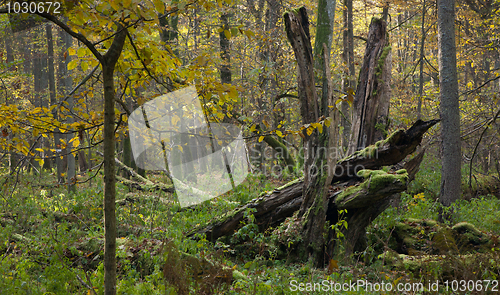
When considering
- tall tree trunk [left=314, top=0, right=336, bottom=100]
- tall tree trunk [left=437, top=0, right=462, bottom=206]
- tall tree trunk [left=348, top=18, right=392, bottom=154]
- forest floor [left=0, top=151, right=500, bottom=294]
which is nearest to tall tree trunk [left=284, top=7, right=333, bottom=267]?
forest floor [left=0, top=151, right=500, bottom=294]

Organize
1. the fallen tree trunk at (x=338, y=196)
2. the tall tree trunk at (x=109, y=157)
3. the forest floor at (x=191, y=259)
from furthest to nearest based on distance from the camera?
the fallen tree trunk at (x=338, y=196) < the forest floor at (x=191, y=259) < the tall tree trunk at (x=109, y=157)

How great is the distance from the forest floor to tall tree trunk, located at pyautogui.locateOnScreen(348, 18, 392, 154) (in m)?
1.79

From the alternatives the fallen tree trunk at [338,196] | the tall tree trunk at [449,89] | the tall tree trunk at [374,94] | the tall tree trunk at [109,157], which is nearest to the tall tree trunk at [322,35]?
the tall tree trunk at [374,94]

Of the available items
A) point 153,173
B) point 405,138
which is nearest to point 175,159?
point 153,173

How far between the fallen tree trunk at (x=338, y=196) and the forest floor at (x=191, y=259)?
0.95ft

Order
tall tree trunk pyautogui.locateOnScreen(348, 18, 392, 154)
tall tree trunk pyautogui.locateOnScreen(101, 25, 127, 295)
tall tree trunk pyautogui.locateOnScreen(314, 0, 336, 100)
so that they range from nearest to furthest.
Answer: tall tree trunk pyautogui.locateOnScreen(101, 25, 127, 295) < tall tree trunk pyautogui.locateOnScreen(314, 0, 336, 100) < tall tree trunk pyautogui.locateOnScreen(348, 18, 392, 154)

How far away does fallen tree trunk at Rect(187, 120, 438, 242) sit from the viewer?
5.32 m

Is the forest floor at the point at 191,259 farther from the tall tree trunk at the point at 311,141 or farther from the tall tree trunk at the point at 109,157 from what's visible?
the tall tree trunk at the point at 109,157

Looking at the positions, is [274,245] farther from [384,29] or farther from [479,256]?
[384,29]

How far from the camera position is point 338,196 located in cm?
564

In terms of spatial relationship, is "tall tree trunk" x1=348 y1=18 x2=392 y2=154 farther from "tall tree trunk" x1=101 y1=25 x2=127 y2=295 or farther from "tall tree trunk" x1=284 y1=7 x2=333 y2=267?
"tall tree trunk" x1=101 y1=25 x2=127 y2=295

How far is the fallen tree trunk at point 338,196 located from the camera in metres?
5.32

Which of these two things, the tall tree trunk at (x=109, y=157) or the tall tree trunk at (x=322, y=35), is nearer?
the tall tree trunk at (x=109, y=157)

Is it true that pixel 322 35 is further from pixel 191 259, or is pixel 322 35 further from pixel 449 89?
pixel 191 259
